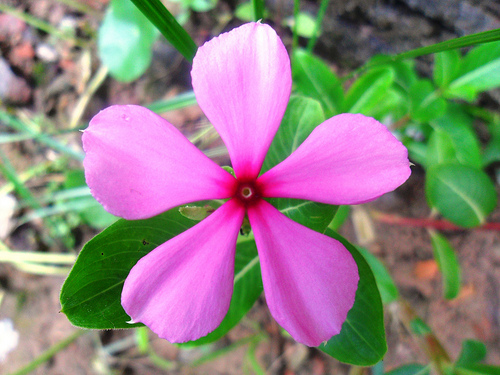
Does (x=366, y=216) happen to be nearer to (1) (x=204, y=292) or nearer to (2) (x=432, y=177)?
(2) (x=432, y=177)

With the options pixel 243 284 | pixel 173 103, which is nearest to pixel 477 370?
pixel 243 284

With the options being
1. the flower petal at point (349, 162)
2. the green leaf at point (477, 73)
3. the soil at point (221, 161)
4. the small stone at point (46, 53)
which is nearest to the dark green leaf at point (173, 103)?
the soil at point (221, 161)

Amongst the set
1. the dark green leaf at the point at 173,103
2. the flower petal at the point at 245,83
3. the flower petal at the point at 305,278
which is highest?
the flower petal at the point at 245,83

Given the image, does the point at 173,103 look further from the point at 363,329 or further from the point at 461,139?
the point at 461,139

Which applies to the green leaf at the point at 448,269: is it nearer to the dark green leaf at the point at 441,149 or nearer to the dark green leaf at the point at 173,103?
the dark green leaf at the point at 441,149

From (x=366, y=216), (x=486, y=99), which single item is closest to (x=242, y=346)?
(x=366, y=216)

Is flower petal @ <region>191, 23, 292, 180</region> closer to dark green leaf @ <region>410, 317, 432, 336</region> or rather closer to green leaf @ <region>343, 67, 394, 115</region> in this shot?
green leaf @ <region>343, 67, 394, 115</region>
